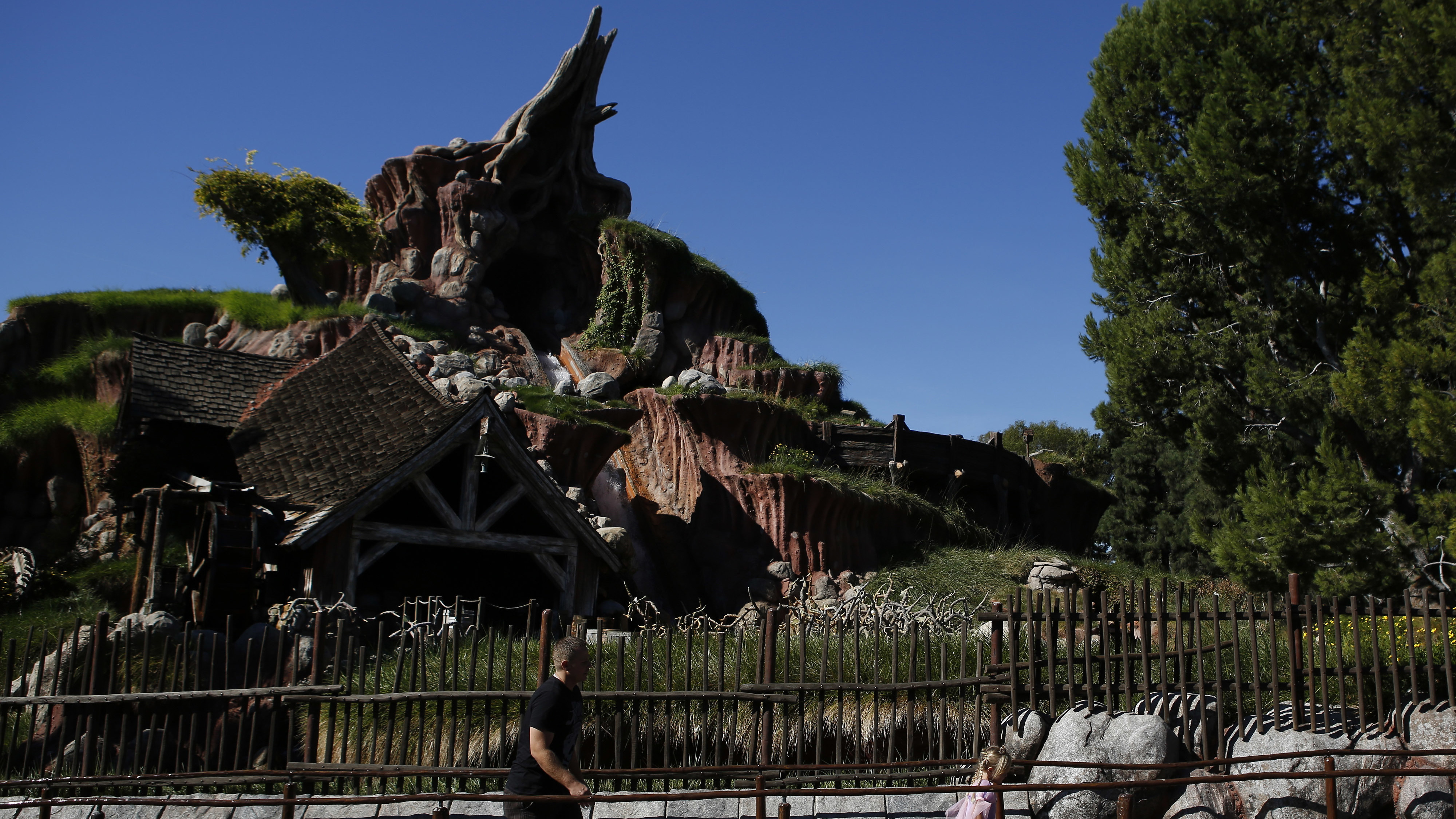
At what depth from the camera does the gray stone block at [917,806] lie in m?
8.09

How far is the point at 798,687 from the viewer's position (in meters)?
8.57

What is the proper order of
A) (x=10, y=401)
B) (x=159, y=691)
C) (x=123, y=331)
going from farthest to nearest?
(x=123, y=331), (x=10, y=401), (x=159, y=691)

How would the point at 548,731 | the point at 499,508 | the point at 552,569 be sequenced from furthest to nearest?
the point at 552,569, the point at 499,508, the point at 548,731

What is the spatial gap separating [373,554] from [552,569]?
238 cm

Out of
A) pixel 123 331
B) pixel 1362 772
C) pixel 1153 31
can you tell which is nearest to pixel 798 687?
pixel 1362 772

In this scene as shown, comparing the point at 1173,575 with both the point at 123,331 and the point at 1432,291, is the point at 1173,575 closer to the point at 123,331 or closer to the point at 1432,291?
the point at 1432,291

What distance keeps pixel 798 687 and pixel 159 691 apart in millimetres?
5283

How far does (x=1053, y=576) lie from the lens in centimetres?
2056

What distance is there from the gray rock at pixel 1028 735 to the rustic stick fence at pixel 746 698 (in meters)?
0.14

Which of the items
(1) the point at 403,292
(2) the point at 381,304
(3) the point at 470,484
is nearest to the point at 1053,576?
(3) the point at 470,484

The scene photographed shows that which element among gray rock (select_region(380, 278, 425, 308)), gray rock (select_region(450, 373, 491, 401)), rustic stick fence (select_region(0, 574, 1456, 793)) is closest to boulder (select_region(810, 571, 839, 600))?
gray rock (select_region(450, 373, 491, 401))

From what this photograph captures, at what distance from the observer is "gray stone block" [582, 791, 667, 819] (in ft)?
27.2

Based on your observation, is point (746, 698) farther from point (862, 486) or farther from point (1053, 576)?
point (862, 486)

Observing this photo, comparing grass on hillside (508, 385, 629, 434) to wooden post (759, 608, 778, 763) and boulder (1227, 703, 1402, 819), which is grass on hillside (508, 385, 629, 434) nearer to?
wooden post (759, 608, 778, 763)
